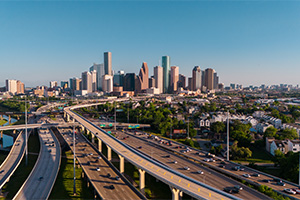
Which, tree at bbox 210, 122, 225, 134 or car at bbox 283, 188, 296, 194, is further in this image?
tree at bbox 210, 122, 225, 134

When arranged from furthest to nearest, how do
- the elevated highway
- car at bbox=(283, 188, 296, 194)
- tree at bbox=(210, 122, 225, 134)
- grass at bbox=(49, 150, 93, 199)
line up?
tree at bbox=(210, 122, 225, 134), grass at bbox=(49, 150, 93, 199), car at bbox=(283, 188, 296, 194), the elevated highway

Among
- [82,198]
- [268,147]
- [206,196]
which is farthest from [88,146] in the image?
[268,147]

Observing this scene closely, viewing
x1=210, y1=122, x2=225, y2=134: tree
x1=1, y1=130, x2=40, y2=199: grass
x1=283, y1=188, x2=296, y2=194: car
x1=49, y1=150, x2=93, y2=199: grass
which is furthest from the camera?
x1=210, y1=122, x2=225, y2=134: tree

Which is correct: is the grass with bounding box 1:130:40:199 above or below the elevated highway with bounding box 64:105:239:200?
below

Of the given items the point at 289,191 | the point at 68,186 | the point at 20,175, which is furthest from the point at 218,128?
the point at 20,175

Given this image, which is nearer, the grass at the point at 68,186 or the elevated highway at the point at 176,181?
the elevated highway at the point at 176,181

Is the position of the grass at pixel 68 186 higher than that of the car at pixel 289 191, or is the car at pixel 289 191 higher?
the car at pixel 289 191

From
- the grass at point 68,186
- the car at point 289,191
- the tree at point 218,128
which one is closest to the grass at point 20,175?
the grass at point 68,186

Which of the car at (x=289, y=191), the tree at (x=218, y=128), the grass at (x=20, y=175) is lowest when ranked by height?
the grass at (x=20, y=175)

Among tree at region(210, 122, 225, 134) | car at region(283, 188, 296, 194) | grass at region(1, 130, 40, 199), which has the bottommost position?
grass at region(1, 130, 40, 199)

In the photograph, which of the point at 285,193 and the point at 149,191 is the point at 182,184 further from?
the point at 285,193

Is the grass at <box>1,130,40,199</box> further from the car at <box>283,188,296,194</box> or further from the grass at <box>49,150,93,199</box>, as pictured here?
the car at <box>283,188,296,194</box>

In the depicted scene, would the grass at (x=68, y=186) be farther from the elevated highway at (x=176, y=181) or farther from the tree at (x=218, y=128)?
the tree at (x=218, y=128)

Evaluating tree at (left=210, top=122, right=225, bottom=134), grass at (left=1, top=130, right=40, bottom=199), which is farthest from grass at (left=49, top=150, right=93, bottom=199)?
tree at (left=210, top=122, right=225, bottom=134)
